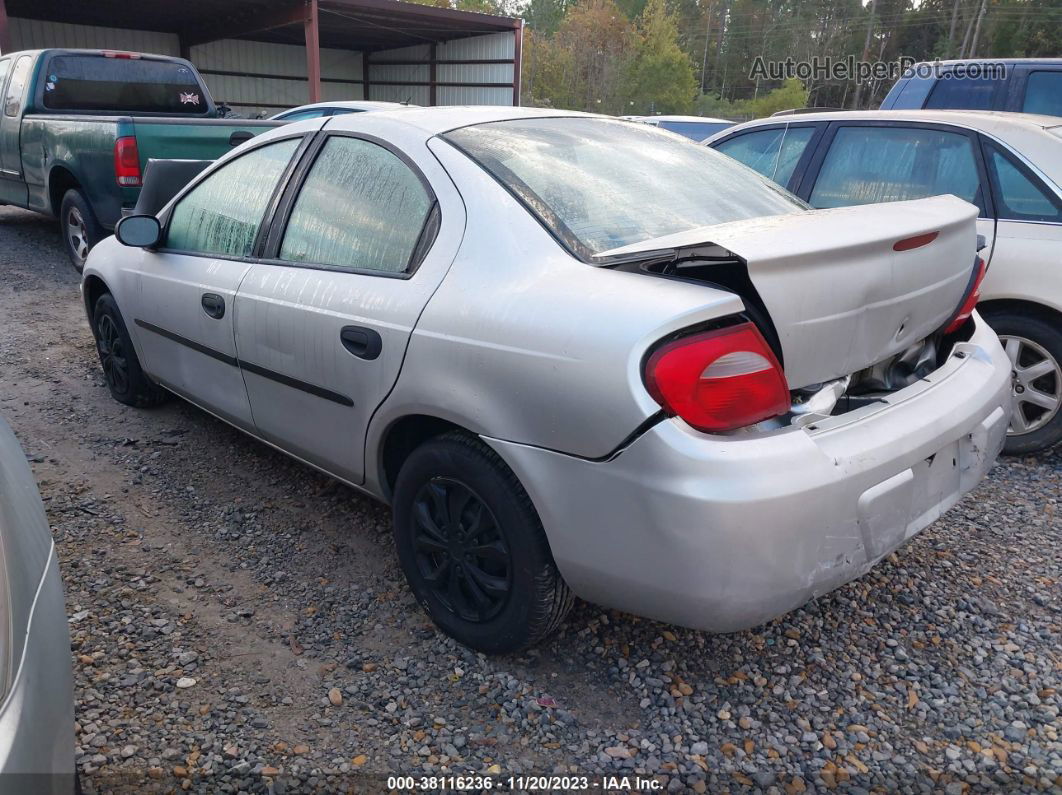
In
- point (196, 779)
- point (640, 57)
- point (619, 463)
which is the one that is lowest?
point (196, 779)

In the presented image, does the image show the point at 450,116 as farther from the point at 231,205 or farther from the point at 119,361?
the point at 119,361

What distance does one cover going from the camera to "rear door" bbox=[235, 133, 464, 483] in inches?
98.3

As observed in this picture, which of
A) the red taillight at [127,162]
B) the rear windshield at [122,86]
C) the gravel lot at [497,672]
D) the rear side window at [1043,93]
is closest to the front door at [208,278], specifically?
the gravel lot at [497,672]

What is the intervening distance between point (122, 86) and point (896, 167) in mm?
7430

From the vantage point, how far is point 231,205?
338 cm

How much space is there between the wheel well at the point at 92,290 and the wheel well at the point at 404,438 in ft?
7.98

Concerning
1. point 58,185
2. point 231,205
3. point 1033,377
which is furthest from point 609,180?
point 58,185

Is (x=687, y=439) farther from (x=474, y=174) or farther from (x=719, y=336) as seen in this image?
(x=474, y=174)

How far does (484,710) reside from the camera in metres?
2.30

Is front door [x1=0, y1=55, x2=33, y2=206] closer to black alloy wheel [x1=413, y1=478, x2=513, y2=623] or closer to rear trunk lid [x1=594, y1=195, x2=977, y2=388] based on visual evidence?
black alloy wheel [x1=413, y1=478, x2=513, y2=623]

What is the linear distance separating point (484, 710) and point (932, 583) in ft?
5.54

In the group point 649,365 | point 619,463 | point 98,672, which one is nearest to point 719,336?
point 649,365

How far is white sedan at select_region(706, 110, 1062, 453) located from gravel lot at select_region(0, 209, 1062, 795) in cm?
77

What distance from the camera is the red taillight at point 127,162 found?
6375 mm
